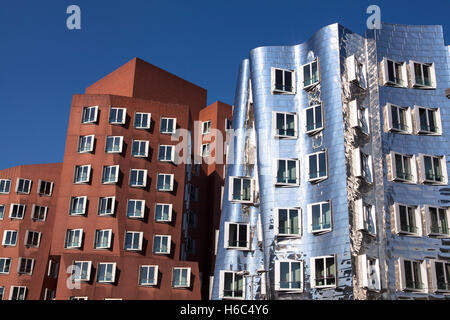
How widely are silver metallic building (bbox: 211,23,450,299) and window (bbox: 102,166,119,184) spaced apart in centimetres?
1226

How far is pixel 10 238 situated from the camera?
6322 cm

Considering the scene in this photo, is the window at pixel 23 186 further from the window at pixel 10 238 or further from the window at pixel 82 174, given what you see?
the window at pixel 82 174

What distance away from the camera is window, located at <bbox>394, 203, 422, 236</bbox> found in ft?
122

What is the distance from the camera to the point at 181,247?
175 ft

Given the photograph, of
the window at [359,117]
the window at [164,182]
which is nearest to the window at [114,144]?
the window at [164,182]

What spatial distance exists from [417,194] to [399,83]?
8.55m

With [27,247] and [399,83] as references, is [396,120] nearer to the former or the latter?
[399,83]

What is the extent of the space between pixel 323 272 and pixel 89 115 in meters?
29.3

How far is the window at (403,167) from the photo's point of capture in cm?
3856

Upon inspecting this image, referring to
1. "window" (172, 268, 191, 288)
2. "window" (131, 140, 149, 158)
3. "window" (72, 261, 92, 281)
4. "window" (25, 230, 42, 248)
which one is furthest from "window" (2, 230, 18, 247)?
"window" (172, 268, 191, 288)

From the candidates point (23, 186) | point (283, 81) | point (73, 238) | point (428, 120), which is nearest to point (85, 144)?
point (73, 238)

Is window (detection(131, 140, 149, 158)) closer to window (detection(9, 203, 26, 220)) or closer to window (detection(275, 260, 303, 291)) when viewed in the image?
window (detection(9, 203, 26, 220))

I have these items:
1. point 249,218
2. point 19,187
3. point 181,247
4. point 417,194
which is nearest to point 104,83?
point 19,187

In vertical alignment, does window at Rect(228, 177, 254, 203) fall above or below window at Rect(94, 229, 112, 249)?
above
